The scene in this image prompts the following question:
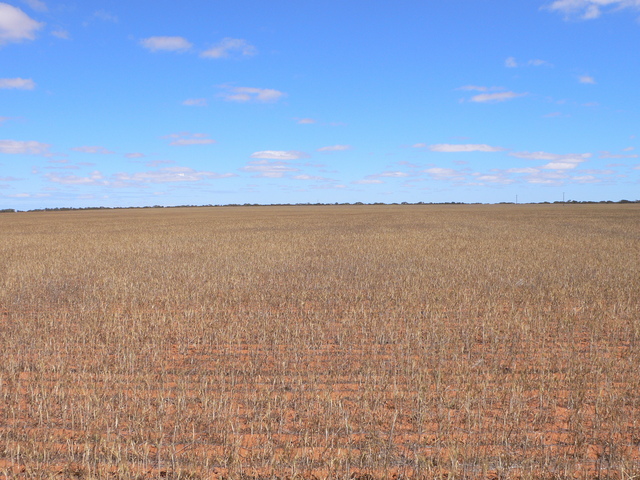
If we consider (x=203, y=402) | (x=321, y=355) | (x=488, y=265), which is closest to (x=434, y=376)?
(x=321, y=355)

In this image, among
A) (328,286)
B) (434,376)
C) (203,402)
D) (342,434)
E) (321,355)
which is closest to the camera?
(342,434)

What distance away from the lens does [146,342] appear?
795 cm

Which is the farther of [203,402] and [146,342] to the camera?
[146,342]

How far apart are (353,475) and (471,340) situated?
4.51m

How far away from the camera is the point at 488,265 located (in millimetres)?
16297

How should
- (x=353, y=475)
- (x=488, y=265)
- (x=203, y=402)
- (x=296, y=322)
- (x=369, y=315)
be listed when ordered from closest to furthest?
1. (x=353, y=475)
2. (x=203, y=402)
3. (x=296, y=322)
4. (x=369, y=315)
5. (x=488, y=265)

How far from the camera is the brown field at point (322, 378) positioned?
14.0 ft

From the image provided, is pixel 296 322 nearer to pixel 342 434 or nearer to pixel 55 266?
pixel 342 434

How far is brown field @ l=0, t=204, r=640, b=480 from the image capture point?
4.27 m

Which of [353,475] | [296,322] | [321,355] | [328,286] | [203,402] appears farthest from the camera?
[328,286]

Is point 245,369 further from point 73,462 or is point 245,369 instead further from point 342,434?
point 73,462

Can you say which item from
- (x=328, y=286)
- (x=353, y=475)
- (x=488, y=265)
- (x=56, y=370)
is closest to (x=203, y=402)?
(x=353, y=475)

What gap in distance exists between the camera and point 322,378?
20.5 feet

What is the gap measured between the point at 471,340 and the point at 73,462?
234 inches
